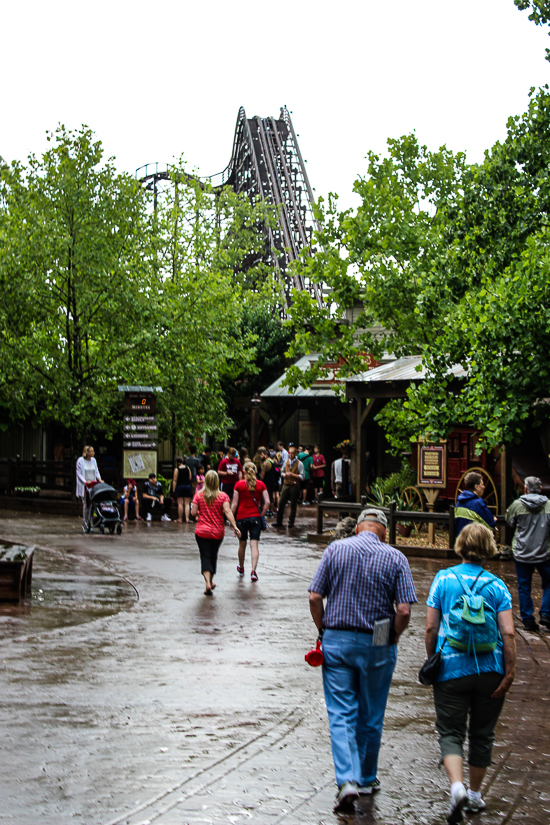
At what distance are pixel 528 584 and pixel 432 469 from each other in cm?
898

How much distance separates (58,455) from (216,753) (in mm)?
30787

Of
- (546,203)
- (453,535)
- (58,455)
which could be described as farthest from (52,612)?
(58,455)

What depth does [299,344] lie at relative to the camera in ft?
81.8

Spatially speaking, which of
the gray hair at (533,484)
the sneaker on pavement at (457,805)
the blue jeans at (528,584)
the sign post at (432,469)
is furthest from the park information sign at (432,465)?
the sneaker on pavement at (457,805)

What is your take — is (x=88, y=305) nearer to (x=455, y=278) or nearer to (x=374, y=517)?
(x=455, y=278)

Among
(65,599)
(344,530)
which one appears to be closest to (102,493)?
(65,599)

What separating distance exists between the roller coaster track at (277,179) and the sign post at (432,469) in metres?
27.8

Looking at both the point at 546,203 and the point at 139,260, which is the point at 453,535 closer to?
the point at 546,203

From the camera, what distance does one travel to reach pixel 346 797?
195 inches

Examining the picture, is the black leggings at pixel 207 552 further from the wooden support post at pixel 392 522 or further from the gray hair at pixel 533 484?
the wooden support post at pixel 392 522

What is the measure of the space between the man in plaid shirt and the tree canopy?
10.9 m

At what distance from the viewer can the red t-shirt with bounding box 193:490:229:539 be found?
12484 millimetres

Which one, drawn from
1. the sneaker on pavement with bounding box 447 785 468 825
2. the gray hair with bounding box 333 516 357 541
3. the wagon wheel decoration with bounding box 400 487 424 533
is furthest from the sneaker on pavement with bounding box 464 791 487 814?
the wagon wheel decoration with bounding box 400 487 424 533

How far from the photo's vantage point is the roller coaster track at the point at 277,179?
4978cm
